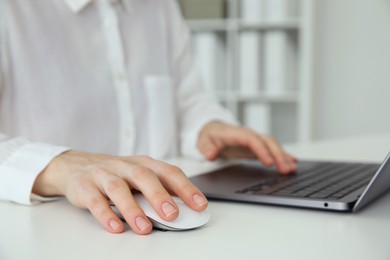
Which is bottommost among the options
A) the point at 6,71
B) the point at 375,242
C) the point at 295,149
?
the point at 295,149

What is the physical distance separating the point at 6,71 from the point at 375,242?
78cm

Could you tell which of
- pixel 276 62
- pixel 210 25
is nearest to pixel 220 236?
pixel 276 62

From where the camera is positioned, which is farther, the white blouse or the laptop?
the white blouse

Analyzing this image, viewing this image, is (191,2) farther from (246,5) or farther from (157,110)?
(157,110)

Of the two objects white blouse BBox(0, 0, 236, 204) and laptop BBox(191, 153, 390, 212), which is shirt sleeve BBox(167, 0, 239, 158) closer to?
white blouse BBox(0, 0, 236, 204)

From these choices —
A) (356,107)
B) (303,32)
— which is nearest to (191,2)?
(303,32)

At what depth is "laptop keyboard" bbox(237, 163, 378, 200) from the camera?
70cm

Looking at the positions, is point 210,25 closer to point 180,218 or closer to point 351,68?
point 351,68

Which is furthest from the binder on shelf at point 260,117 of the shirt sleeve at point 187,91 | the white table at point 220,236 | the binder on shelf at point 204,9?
the white table at point 220,236

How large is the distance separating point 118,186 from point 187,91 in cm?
87

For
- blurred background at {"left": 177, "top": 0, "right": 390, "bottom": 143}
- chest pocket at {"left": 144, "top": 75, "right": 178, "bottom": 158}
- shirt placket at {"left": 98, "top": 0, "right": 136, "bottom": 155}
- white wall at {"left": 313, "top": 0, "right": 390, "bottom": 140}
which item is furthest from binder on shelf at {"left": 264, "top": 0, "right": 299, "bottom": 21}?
shirt placket at {"left": 98, "top": 0, "right": 136, "bottom": 155}

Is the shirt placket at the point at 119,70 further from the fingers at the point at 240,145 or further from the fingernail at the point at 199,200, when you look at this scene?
the fingernail at the point at 199,200

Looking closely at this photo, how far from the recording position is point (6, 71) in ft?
3.51

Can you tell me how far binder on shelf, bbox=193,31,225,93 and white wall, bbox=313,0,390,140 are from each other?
1.71 feet
